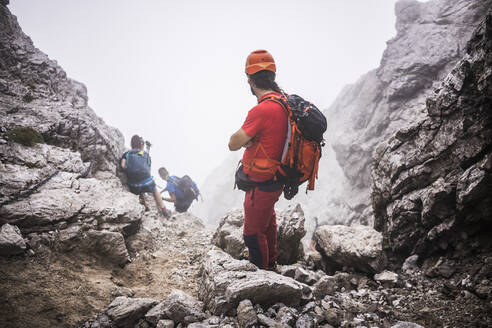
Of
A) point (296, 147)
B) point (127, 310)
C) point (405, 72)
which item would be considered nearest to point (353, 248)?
point (296, 147)

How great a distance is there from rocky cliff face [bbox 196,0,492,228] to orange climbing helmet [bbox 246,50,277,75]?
11.8m

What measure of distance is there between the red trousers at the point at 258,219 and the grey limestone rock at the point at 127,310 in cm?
199

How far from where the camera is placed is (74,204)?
553 centimetres

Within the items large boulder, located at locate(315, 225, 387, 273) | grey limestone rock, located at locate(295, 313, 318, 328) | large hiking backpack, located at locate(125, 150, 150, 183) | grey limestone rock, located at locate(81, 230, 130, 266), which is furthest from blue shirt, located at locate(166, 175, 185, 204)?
grey limestone rock, located at locate(295, 313, 318, 328)

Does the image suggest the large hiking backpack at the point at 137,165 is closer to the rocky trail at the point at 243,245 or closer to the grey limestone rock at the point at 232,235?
the rocky trail at the point at 243,245

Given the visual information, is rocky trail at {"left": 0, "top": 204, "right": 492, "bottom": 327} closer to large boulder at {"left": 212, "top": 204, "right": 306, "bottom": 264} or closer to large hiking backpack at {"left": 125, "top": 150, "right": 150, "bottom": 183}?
large boulder at {"left": 212, "top": 204, "right": 306, "bottom": 264}

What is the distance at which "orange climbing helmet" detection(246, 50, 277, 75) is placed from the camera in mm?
4156

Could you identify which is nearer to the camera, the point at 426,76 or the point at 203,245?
the point at 203,245

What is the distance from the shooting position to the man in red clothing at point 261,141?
12.7 ft

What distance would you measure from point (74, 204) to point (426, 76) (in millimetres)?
27659

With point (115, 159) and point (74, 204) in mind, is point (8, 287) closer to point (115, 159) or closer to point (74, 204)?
point (74, 204)

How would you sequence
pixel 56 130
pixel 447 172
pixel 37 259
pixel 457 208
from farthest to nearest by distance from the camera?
pixel 56 130, pixel 447 172, pixel 457 208, pixel 37 259

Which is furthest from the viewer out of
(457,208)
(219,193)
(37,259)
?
(219,193)

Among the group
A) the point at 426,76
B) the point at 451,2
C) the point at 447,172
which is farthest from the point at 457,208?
the point at 451,2
